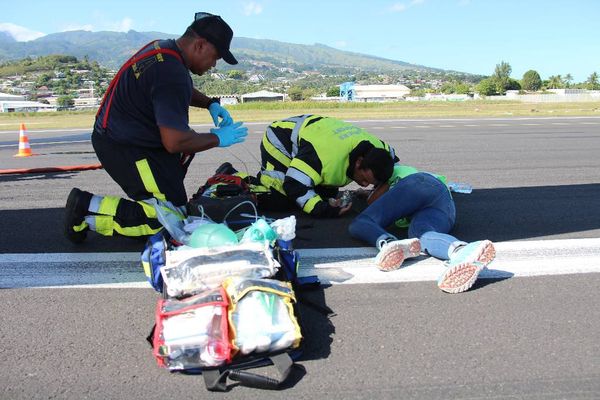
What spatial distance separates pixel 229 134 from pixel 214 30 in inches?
32.5

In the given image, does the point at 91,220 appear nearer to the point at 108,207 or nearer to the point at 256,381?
the point at 108,207

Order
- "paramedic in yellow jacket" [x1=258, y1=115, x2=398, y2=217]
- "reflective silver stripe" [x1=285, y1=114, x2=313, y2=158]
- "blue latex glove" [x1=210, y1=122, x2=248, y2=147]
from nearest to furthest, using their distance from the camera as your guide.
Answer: "blue latex glove" [x1=210, y1=122, x2=248, y2=147] < "paramedic in yellow jacket" [x1=258, y1=115, x2=398, y2=217] < "reflective silver stripe" [x1=285, y1=114, x2=313, y2=158]

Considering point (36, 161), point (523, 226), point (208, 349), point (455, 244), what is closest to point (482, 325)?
point (455, 244)

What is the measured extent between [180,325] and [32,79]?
19135cm

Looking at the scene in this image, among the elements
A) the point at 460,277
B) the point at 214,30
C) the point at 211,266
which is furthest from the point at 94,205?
the point at 460,277

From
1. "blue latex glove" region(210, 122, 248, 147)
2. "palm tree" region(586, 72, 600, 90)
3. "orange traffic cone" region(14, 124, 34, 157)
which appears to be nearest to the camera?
"blue latex glove" region(210, 122, 248, 147)

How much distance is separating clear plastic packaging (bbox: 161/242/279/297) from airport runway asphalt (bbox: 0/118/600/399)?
333 mm

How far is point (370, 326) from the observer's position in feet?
9.67

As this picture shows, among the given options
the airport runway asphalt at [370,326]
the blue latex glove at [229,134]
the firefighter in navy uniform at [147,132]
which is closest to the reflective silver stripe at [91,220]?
the firefighter in navy uniform at [147,132]

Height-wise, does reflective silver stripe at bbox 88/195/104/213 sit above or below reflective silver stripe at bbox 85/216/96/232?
above

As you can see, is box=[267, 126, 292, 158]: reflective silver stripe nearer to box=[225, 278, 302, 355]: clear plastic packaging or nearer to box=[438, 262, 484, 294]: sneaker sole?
box=[438, 262, 484, 294]: sneaker sole

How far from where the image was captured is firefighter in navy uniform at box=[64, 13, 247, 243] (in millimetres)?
4000

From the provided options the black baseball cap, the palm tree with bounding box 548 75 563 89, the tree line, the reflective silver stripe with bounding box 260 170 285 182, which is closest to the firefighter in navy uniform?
the black baseball cap

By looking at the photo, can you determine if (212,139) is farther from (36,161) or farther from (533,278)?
(36,161)
